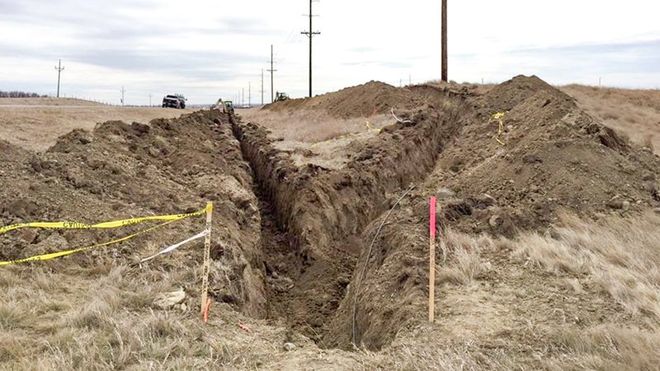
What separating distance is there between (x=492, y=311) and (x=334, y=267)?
6305mm

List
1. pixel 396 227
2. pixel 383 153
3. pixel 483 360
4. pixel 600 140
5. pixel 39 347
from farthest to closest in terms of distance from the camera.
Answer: pixel 383 153 < pixel 600 140 < pixel 396 227 < pixel 39 347 < pixel 483 360

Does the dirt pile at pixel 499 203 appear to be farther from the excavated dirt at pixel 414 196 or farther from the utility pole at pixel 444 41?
the utility pole at pixel 444 41

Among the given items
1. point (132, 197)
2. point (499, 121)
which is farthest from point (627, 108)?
point (132, 197)

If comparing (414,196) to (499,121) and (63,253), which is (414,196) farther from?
(499,121)

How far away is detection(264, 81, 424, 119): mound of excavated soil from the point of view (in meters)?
27.9

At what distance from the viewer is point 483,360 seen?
185 inches

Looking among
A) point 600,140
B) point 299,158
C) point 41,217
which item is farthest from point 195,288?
point 299,158

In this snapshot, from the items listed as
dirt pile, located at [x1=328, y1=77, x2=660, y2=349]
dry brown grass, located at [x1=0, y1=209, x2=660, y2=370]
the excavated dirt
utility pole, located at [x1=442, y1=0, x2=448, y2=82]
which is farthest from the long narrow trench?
utility pole, located at [x1=442, y1=0, x2=448, y2=82]

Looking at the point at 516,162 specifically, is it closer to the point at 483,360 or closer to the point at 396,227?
the point at 396,227

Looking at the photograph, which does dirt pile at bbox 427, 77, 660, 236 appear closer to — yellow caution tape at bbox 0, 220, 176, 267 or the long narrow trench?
the long narrow trench

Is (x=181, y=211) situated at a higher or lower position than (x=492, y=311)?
higher

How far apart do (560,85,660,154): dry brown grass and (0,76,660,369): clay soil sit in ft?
19.1

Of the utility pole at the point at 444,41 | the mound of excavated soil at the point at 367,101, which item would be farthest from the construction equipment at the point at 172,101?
the utility pole at the point at 444,41

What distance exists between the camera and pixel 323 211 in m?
14.1
